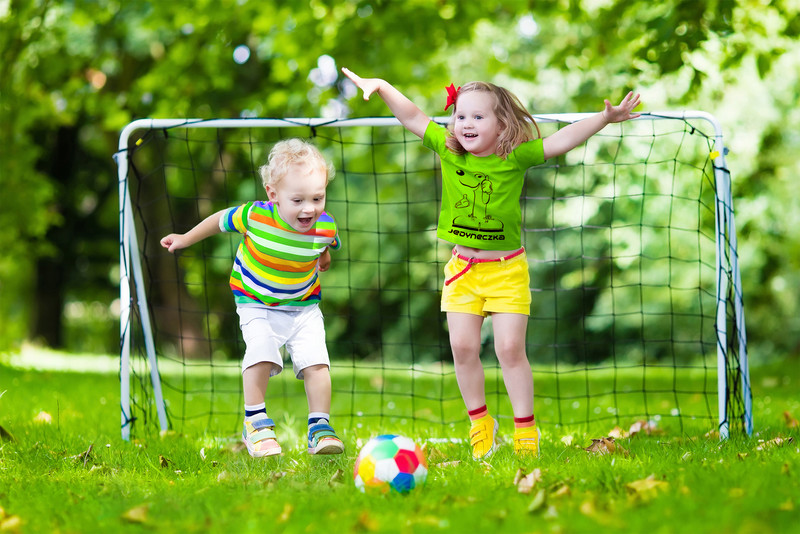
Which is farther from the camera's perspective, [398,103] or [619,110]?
[398,103]

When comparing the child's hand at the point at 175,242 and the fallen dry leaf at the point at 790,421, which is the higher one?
the child's hand at the point at 175,242

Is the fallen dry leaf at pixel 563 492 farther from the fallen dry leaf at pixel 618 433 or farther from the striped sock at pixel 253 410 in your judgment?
the striped sock at pixel 253 410

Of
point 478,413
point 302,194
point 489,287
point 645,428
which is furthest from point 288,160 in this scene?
point 645,428

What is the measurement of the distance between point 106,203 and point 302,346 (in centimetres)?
1413

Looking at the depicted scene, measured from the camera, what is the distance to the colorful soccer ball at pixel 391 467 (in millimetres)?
2957

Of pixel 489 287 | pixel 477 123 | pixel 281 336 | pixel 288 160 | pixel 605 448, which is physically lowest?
pixel 605 448

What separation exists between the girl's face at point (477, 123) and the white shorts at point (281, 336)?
3.67 feet

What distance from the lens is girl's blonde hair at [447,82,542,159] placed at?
145 inches

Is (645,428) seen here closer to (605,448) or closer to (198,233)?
(605,448)

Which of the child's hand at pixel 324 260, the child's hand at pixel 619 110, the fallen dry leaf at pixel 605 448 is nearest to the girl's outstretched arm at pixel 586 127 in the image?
the child's hand at pixel 619 110

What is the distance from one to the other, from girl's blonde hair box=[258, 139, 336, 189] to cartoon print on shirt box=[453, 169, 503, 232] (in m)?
0.65

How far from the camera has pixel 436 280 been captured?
14750 mm

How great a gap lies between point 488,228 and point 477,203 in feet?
0.42

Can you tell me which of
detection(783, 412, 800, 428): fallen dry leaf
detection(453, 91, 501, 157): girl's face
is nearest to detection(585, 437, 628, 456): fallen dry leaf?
detection(783, 412, 800, 428): fallen dry leaf
